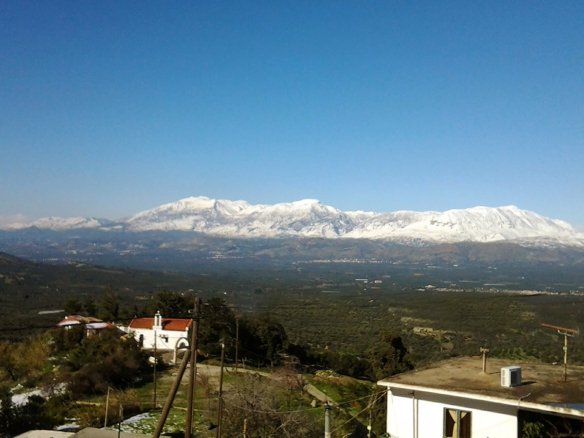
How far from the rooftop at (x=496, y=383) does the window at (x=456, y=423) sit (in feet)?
1.35

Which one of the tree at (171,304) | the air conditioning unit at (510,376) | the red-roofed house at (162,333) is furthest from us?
the tree at (171,304)

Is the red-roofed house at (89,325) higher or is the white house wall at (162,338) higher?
the red-roofed house at (89,325)

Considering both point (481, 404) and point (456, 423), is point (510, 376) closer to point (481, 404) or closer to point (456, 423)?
point (481, 404)

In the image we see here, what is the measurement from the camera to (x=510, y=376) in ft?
31.8

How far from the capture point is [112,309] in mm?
42219

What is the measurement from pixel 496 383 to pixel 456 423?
45.8 inches

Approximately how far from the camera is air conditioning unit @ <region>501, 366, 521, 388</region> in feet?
31.9

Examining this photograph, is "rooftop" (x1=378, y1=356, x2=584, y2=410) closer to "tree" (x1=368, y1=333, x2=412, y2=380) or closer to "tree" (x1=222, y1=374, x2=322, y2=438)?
"tree" (x1=222, y1=374, x2=322, y2=438)

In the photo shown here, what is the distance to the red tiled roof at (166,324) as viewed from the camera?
33922mm

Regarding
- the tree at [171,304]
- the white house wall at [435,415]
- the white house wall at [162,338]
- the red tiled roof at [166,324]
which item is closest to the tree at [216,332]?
the white house wall at [162,338]

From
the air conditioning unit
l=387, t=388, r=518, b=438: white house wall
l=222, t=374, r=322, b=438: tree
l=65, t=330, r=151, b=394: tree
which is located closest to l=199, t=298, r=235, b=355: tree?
l=65, t=330, r=151, b=394: tree

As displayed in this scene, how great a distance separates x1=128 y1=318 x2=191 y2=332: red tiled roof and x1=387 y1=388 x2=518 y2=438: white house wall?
25.0 meters

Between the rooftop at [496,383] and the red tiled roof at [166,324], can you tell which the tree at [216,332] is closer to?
the red tiled roof at [166,324]

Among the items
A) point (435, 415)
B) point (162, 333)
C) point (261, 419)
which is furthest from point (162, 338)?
point (435, 415)
